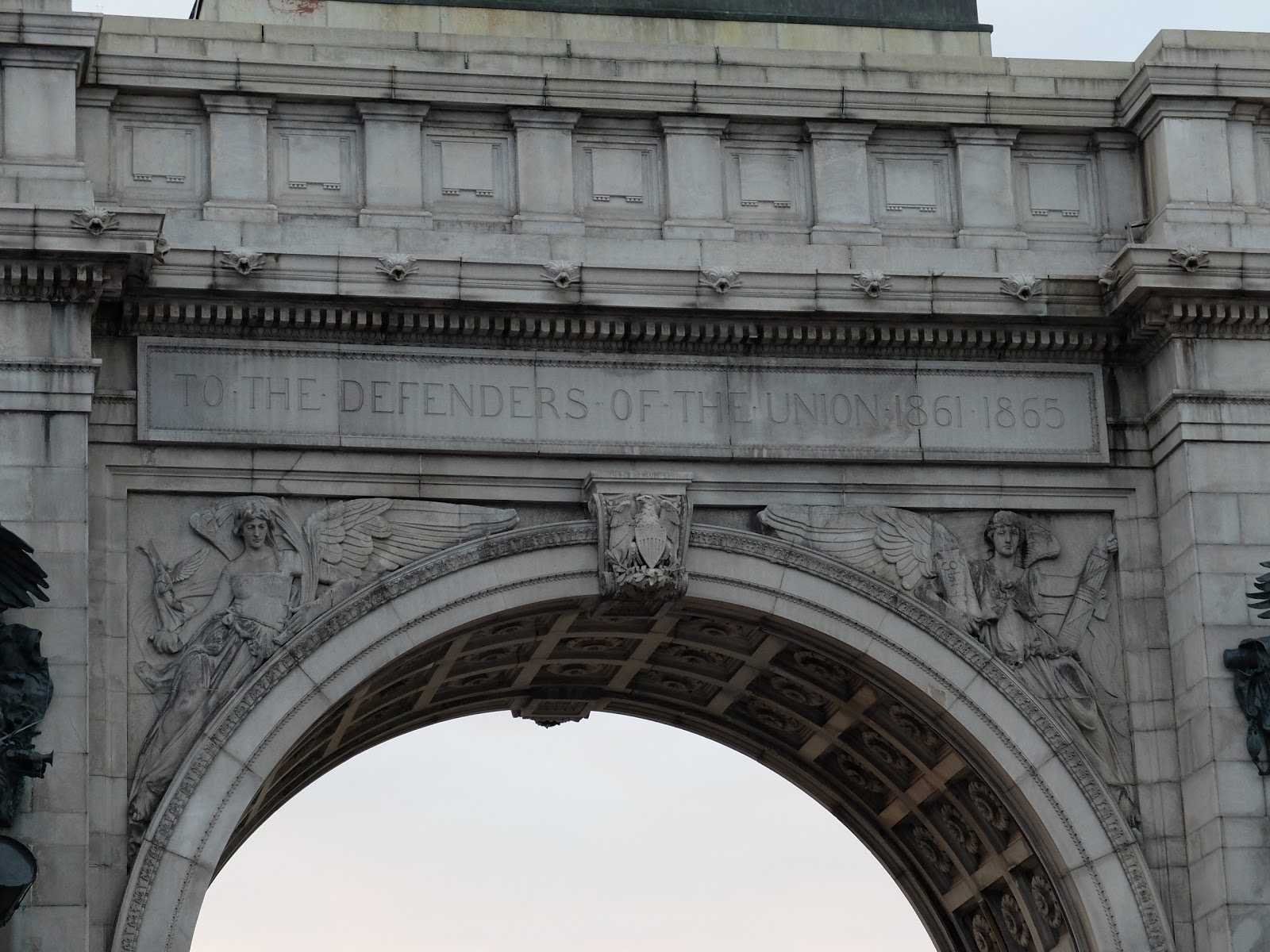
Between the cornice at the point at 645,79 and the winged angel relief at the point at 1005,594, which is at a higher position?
the cornice at the point at 645,79

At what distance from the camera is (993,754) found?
102 feet

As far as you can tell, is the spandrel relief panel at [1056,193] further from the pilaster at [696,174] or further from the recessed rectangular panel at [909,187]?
the pilaster at [696,174]

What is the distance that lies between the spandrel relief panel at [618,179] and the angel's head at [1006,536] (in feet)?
15.2

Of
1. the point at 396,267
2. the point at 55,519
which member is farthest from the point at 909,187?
the point at 55,519

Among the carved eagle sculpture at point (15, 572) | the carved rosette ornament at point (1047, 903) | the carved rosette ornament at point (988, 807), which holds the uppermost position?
the carved eagle sculpture at point (15, 572)

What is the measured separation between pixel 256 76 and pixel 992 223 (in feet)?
25.7

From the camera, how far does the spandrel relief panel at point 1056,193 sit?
108 ft

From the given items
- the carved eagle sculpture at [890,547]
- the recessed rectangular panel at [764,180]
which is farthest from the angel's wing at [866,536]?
the recessed rectangular panel at [764,180]

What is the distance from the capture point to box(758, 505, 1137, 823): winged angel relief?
103ft

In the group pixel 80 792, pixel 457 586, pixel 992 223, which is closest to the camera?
pixel 80 792

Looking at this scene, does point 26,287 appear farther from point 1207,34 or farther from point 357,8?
point 1207,34

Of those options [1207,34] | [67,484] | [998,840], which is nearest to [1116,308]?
[1207,34]

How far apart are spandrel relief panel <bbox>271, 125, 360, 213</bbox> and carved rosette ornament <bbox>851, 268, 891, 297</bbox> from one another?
514 centimetres

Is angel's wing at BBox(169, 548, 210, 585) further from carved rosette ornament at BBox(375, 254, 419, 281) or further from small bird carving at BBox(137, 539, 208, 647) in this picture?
carved rosette ornament at BBox(375, 254, 419, 281)
